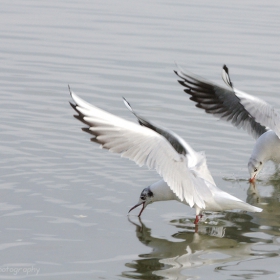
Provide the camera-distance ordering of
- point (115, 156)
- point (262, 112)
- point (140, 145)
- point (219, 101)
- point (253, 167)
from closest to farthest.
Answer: point (140, 145) → point (262, 112) → point (253, 167) → point (115, 156) → point (219, 101)

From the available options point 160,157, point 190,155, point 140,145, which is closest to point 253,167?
point 190,155

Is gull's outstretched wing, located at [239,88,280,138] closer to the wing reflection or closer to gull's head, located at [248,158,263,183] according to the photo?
gull's head, located at [248,158,263,183]

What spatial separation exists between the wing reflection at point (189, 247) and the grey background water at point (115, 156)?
0.5 inches

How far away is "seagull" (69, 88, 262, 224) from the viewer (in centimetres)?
711

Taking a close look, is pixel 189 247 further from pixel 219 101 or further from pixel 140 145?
pixel 219 101

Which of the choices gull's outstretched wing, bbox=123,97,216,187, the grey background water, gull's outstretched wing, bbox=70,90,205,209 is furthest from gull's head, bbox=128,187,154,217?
gull's outstretched wing, bbox=70,90,205,209

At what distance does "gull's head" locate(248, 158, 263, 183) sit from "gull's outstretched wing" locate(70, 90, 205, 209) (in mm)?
2451

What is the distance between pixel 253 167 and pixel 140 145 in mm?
3044

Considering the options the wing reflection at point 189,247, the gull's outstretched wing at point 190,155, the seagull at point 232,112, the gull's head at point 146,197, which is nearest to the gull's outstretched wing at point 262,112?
the seagull at point 232,112

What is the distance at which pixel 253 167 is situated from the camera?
394 inches

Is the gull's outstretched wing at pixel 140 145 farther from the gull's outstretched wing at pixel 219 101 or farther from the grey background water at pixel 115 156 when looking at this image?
the gull's outstretched wing at pixel 219 101

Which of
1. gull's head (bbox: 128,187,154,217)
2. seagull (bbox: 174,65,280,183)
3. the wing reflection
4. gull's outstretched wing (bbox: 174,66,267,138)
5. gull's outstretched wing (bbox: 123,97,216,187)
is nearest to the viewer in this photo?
the wing reflection

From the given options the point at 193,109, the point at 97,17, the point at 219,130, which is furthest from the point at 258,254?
the point at 97,17

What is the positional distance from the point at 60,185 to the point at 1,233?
1.62 meters
